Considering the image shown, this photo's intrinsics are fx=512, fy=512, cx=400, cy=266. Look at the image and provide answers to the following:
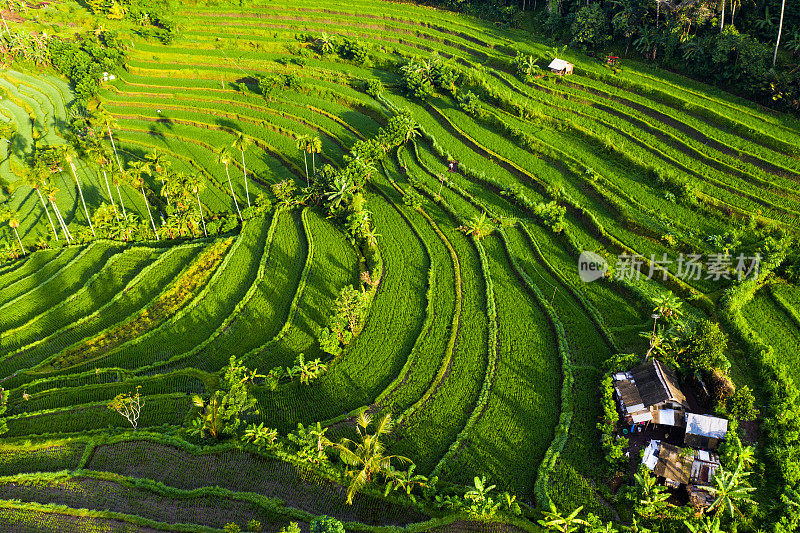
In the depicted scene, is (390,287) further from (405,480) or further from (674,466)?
(674,466)

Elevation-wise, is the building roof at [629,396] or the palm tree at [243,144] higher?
the palm tree at [243,144]

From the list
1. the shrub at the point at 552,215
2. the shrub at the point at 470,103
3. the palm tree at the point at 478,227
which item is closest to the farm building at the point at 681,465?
the shrub at the point at 552,215

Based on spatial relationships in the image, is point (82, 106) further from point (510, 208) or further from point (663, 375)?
point (663, 375)

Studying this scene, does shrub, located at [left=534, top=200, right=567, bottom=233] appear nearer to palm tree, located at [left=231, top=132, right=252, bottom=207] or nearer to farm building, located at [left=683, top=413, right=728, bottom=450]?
farm building, located at [left=683, top=413, right=728, bottom=450]

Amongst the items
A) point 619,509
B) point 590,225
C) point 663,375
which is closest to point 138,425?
point 619,509

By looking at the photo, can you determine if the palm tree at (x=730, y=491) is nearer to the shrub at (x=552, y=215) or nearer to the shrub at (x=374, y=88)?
the shrub at (x=552, y=215)

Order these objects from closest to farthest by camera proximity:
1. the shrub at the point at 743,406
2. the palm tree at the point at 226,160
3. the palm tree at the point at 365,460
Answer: the palm tree at the point at 365,460
the shrub at the point at 743,406
the palm tree at the point at 226,160
